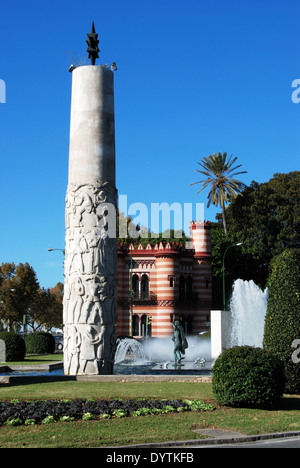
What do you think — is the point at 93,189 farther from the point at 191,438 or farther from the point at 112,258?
the point at 191,438

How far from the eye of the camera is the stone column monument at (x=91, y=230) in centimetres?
2131

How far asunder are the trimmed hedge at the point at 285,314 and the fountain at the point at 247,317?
668 inches

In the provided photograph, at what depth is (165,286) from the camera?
56125 millimetres

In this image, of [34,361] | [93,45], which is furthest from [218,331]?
[93,45]

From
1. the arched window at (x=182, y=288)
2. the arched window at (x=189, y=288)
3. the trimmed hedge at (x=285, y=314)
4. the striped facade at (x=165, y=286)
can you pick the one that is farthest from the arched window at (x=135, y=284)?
the trimmed hedge at (x=285, y=314)

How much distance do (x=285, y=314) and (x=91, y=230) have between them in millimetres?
8002

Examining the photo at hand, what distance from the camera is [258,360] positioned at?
14203 millimetres

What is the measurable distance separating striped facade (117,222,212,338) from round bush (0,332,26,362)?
2175 centimetres

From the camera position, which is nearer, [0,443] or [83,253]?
[0,443]

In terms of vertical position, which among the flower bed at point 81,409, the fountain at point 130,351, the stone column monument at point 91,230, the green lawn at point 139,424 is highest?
the stone column monument at point 91,230

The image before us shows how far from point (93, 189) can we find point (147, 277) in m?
36.6

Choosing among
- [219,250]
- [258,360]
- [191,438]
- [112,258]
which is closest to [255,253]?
[219,250]

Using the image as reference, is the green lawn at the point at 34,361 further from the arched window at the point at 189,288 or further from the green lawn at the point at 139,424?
the arched window at the point at 189,288

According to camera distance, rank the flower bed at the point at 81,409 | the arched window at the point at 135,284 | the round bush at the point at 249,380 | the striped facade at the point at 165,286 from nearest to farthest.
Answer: the flower bed at the point at 81,409, the round bush at the point at 249,380, the striped facade at the point at 165,286, the arched window at the point at 135,284
